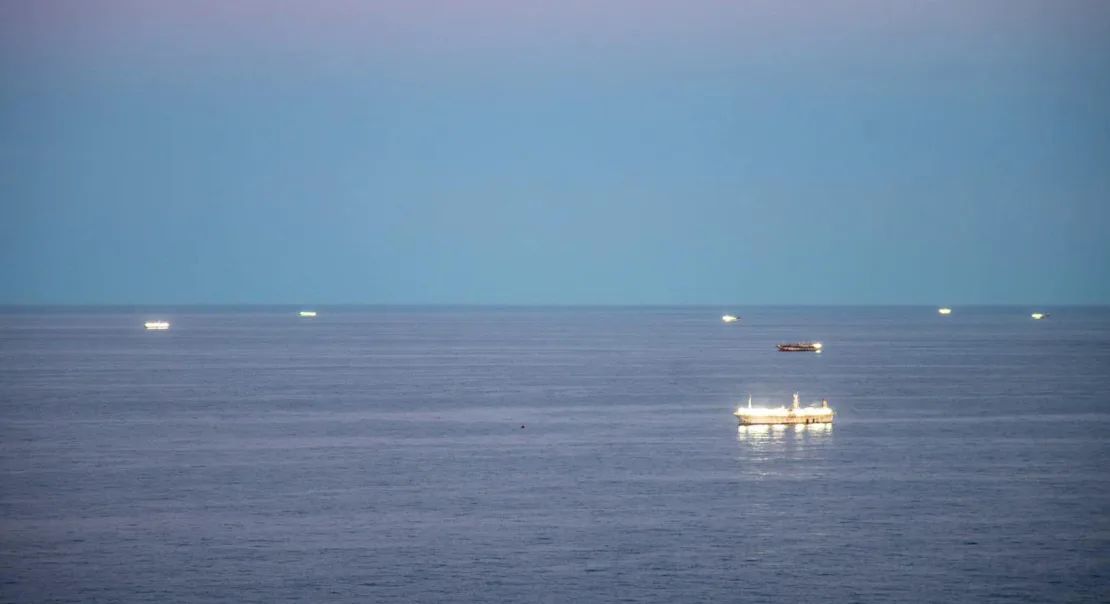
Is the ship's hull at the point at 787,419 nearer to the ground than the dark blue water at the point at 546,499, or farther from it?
farther from it

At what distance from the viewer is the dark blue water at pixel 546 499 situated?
173 feet

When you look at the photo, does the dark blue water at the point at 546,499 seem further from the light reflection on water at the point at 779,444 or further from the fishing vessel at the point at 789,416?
the fishing vessel at the point at 789,416

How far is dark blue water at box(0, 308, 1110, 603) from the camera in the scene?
52.7m

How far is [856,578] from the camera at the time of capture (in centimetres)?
5322

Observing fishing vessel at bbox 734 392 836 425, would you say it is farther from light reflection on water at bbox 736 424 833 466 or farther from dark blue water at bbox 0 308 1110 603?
dark blue water at bbox 0 308 1110 603

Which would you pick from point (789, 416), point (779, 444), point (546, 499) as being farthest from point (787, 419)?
point (546, 499)

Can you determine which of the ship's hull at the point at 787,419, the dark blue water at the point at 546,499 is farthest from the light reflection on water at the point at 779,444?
the dark blue water at the point at 546,499

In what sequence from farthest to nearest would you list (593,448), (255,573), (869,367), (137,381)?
(869,367) → (137,381) → (593,448) → (255,573)

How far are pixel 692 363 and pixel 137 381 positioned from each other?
73.4 meters

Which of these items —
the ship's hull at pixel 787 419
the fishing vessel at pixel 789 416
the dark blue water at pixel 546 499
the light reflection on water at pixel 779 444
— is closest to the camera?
the dark blue water at pixel 546 499

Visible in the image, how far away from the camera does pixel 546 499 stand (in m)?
69.6

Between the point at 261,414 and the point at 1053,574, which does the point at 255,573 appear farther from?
the point at 261,414

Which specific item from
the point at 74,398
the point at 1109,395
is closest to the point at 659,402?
the point at 1109,395

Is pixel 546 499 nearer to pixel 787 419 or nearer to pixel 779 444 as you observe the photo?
pixel 779 444
